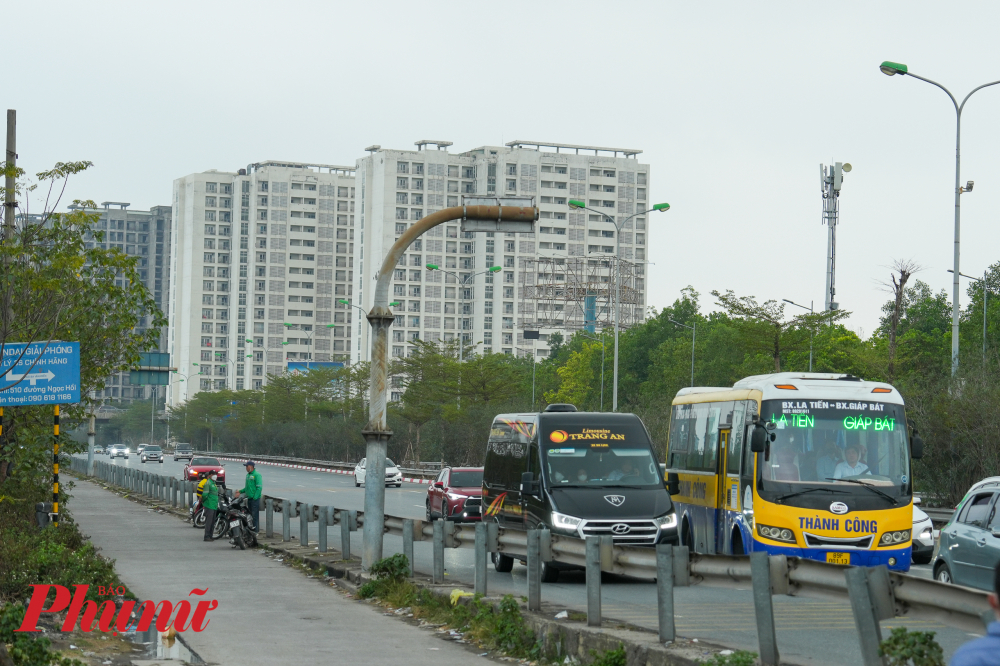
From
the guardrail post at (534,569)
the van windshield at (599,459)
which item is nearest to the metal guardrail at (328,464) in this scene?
the van windshield at (599,459)

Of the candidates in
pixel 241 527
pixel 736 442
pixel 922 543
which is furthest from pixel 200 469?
pixel 736 442

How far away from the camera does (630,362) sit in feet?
350

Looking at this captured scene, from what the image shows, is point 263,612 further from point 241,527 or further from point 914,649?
point 241,527

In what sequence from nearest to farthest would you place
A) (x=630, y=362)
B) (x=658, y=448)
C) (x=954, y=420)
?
(x=954, y=420), (x=658, y=448), (x=630, y=362)

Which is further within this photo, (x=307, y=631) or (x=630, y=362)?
(x=630, y=362)

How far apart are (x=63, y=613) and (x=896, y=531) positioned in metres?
10.0

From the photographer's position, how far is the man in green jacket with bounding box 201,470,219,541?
25.9 m

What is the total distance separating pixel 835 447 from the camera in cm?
1708

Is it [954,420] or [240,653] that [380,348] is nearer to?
[240,653]

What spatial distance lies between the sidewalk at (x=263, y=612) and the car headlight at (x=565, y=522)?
306cm

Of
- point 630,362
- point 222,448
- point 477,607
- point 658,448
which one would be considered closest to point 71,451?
point 477,607

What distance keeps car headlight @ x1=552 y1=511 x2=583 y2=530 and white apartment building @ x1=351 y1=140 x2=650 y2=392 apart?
151359 mm

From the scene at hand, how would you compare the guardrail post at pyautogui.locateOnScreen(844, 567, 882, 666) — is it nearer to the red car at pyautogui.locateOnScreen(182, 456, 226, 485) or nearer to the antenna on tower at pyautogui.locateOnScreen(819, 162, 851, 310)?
the red car at pyautogui.locateOnScreen(182, 456, 226, 485)

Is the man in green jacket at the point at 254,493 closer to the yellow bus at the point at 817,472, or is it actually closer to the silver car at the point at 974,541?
the yellow bus at the point at 817,472
